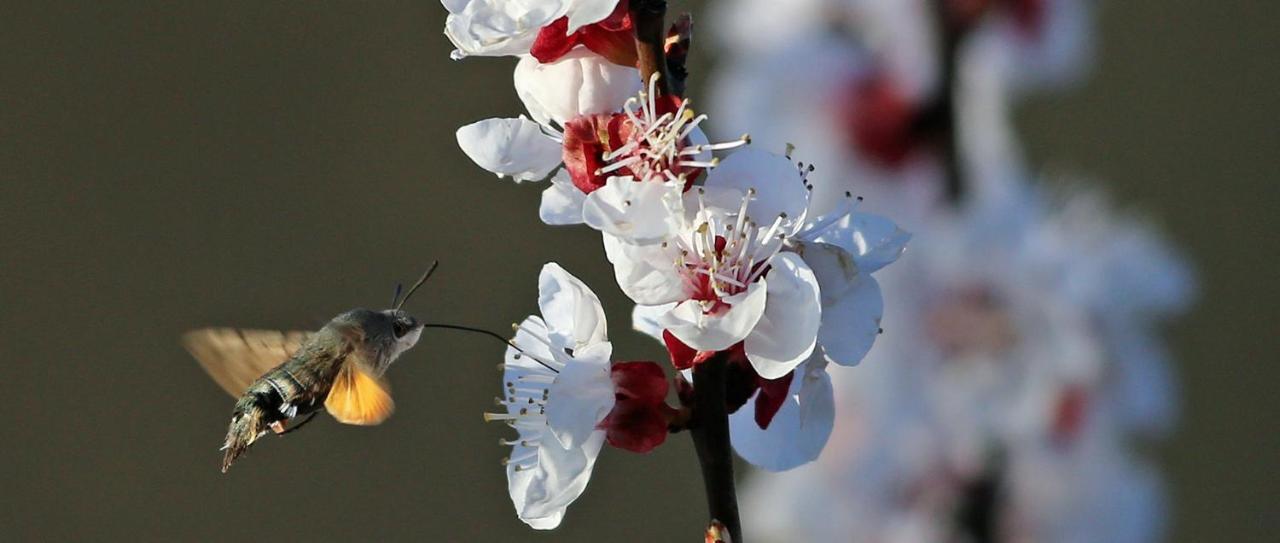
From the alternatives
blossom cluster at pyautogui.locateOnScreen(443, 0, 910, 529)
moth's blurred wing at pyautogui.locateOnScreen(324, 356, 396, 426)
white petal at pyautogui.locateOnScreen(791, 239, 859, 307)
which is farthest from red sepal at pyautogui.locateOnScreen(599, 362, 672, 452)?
moth's blurred wing at pyautogui.locateOnScreen(324, 356, 396, 426)

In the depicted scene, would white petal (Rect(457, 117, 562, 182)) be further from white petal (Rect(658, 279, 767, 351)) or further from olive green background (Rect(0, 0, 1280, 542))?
olive green background (Rect(0, 0, 1280, 542))

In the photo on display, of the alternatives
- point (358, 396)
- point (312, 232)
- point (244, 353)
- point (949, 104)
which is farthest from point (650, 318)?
point (312, 232)

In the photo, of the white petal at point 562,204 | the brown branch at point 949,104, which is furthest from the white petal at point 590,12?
the brown branch at point 949,104

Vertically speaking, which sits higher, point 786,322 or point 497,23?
point 497,23

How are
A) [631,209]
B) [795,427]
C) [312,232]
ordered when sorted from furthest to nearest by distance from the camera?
[312,232] < [795,427] < [631,209]

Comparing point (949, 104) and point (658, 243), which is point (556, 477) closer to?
point (658, 243)

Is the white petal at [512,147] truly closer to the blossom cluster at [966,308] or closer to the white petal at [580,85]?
the white petal at [580,85]

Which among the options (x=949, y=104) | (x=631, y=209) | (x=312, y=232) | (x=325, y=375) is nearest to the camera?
(x=631, y=209)
